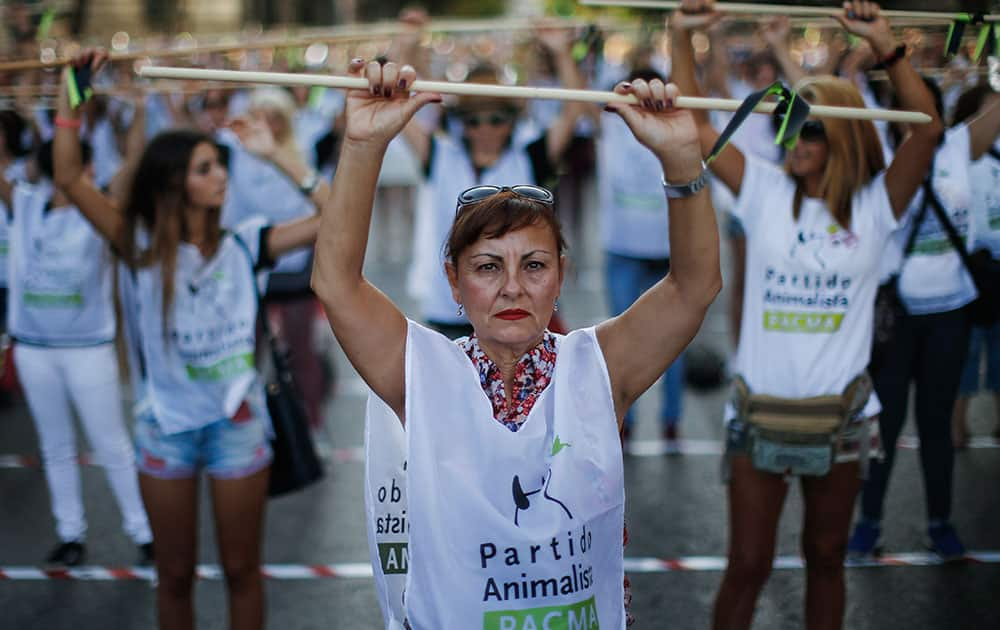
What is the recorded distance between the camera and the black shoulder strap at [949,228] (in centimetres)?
458

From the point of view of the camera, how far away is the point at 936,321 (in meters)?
4.68

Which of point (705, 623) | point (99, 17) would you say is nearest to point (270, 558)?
point (705, 623)

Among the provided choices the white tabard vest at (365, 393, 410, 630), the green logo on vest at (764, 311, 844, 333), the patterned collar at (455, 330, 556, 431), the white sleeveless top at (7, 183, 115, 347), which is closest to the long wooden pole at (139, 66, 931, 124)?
the patterned collar at (455, 330, 556, 431)

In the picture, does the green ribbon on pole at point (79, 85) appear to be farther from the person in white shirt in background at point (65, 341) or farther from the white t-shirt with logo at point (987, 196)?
the white t-shirt with logo at point (987, 196)

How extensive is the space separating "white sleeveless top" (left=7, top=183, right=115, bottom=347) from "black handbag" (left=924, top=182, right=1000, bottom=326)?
3.79 m

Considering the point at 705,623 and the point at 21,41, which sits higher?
the point at 21,41

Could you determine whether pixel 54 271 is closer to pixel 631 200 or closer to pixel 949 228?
pixel 631 200

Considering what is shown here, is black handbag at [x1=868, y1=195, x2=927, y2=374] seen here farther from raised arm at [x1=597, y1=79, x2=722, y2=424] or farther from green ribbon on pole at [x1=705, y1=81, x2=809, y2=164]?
raised arm at [x1=597, y1=79, x2=722, y2=424]

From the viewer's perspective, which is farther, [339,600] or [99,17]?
[99,17]

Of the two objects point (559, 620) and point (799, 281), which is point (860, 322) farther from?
point (559, 620)

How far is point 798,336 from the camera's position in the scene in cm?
358

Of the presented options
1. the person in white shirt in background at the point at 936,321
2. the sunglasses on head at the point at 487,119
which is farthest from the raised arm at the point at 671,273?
the sunglasses on head at the point at 487,119

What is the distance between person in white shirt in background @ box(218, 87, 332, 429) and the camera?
6422mm

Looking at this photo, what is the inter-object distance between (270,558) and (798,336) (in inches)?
114
